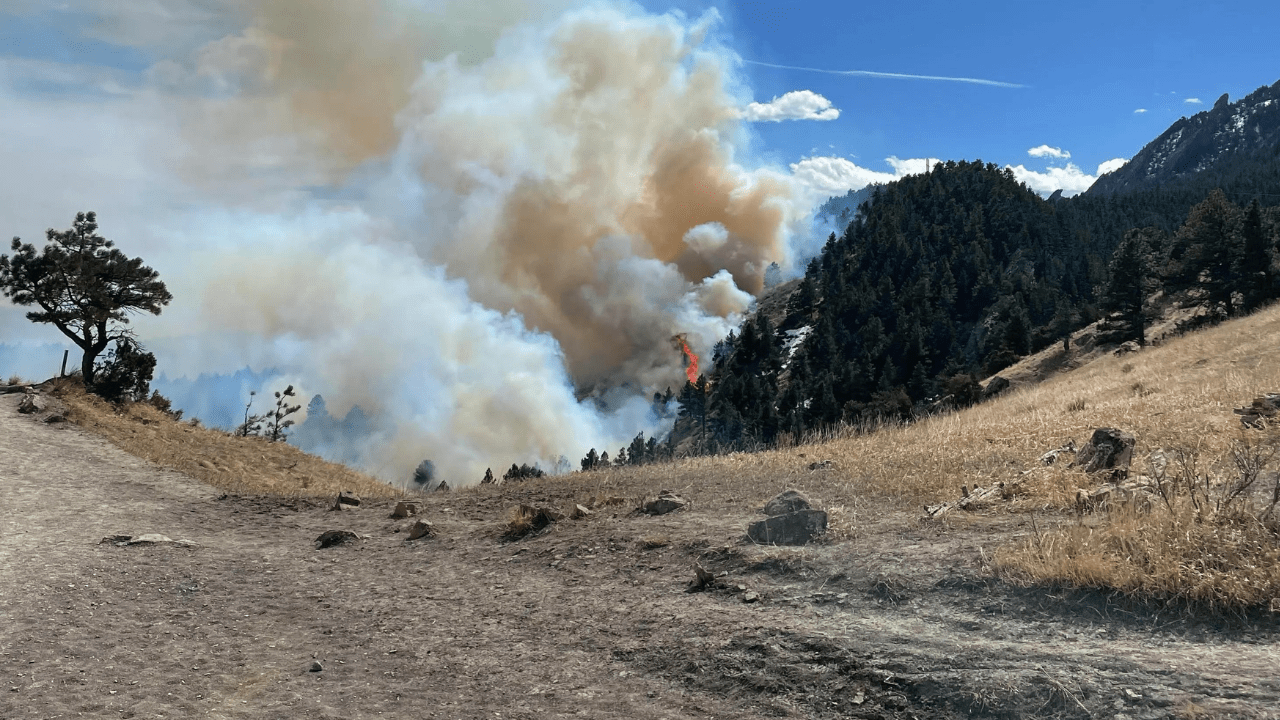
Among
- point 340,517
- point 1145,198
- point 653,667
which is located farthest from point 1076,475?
point 1145,198

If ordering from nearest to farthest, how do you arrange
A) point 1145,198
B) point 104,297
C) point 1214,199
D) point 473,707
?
point 473,707 < point 104,297 < point 1214,199 < point 1145,198

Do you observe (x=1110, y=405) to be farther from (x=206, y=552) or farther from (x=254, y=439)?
(x=254, y=439)

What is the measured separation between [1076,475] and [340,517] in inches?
550

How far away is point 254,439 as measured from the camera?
2889 cm

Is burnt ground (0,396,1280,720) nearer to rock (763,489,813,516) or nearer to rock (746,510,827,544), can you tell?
rock (746,510,827,544)

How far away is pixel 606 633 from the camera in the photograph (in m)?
7.54

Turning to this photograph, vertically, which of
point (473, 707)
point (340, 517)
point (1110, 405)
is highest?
point (1110, 405)

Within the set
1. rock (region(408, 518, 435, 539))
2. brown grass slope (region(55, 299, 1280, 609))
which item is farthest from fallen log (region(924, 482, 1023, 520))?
rock (region(408, 518, 435, 539))

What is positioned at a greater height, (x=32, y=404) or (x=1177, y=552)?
(x=32, y=404)

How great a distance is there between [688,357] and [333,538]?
151m

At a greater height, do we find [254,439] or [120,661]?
→ [254,439]

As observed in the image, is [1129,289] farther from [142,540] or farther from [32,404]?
[32,404]

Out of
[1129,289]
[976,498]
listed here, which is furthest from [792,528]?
[1129,289]

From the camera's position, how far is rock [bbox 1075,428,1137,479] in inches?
411
